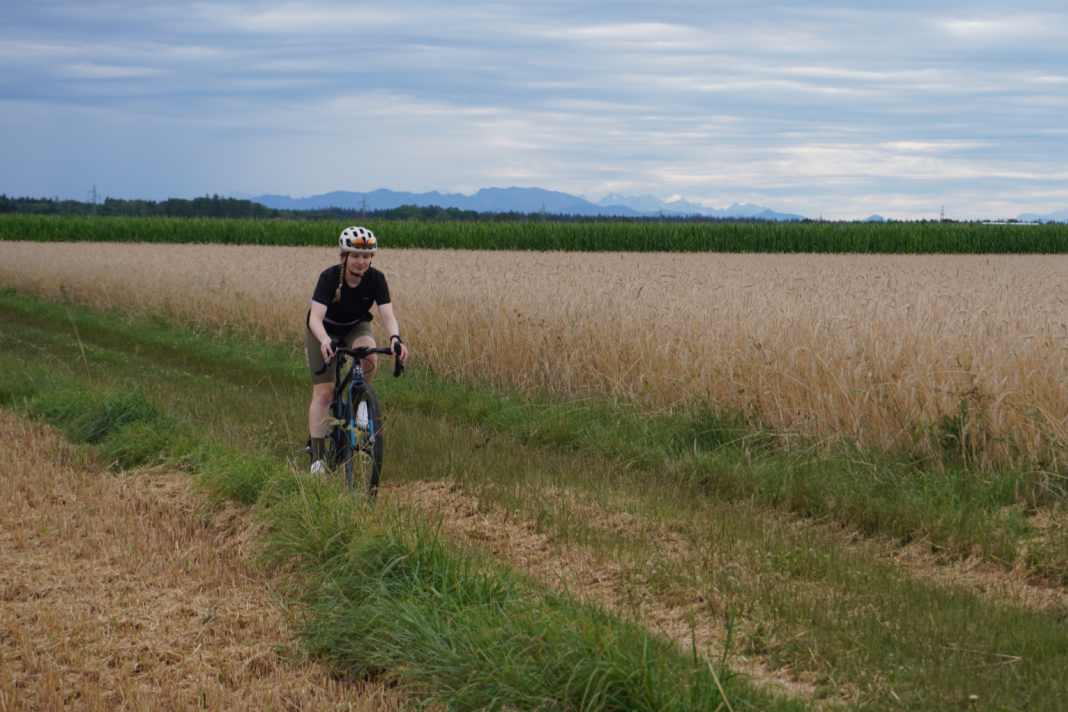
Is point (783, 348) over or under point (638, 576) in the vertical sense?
over

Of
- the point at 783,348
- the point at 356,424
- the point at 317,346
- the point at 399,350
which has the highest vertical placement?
the point at 399,350

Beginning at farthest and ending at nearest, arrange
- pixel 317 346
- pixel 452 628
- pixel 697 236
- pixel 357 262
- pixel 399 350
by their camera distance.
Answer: pixel 697 236, pixel 317 346, pixel 357 262, pixel 399 350, pixel 452 628

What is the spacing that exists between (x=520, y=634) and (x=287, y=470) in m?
4.51

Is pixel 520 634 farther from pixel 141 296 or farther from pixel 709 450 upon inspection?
pixel 141 296

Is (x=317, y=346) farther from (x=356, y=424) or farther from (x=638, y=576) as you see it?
(x=638, y=576)

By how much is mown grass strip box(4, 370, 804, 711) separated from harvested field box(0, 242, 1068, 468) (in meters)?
5.11

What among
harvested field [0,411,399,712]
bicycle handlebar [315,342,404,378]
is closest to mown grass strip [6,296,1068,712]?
harvested field [0,411,399,712]

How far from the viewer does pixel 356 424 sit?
9.84 metres

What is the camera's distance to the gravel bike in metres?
9.65

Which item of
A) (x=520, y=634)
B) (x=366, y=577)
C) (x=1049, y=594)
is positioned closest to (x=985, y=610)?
(x=1049, y=594)

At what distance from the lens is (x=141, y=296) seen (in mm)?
28953

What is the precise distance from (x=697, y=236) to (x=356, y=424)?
55.2 meters

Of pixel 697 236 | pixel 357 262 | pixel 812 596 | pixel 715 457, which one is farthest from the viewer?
pixel 697 236

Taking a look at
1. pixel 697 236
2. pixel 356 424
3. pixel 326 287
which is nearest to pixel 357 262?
pixel 326 287
